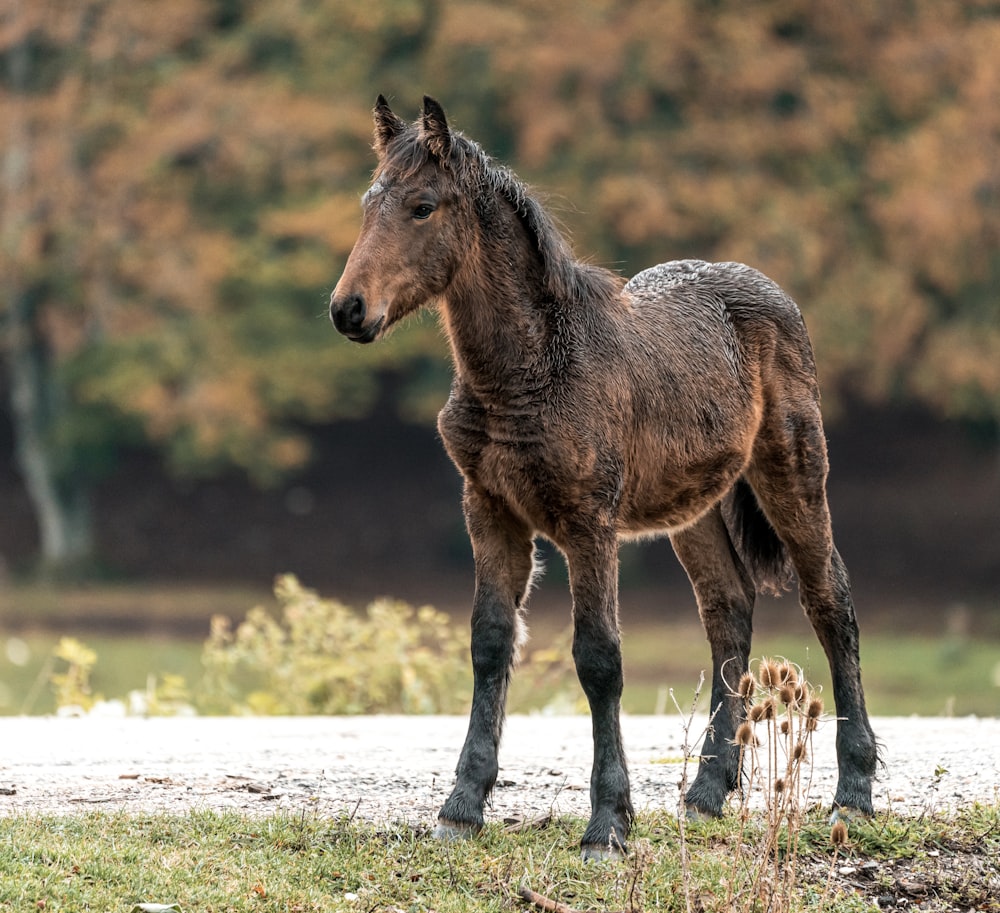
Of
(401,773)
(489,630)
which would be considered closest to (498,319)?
(489,630)

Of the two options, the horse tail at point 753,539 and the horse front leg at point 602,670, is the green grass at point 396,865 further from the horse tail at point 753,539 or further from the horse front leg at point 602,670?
the horse tail at point 753,539

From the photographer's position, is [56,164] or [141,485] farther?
[141,485]

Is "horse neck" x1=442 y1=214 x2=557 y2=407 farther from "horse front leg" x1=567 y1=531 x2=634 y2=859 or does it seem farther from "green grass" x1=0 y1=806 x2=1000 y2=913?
"green grass" x1=0 y1=806 x2=1000 y2=913

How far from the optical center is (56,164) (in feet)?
77.9

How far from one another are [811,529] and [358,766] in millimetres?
2391

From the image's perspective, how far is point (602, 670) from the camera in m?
5.81

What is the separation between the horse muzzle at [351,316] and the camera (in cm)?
534

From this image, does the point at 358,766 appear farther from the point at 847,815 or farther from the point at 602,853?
the point at 847,815

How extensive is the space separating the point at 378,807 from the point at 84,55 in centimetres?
2072

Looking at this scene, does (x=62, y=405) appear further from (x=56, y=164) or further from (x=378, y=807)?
(x=378, y=807)

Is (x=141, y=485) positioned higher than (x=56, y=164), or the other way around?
(x=56, y=164)

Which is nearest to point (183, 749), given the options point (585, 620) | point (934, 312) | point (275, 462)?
point (585, 620)

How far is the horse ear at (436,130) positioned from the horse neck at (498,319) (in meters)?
0.37

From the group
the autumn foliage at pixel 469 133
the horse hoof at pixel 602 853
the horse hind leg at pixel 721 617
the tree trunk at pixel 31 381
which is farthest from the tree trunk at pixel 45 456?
Result: the horse hoof at pixel 602 853
